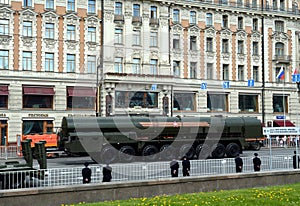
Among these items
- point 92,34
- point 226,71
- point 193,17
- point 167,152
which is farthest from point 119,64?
point 167,152

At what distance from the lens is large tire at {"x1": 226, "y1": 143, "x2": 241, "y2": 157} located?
1379 inches

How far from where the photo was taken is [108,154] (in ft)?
102

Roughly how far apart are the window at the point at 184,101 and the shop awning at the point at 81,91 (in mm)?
9762

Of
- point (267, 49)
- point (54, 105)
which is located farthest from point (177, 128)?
point (267, 49)

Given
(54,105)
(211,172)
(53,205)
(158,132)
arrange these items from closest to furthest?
(53,205) → (211,172) → (158,132) → (54,105)

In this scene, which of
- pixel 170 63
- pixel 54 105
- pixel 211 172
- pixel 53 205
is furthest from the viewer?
pixel 170 63

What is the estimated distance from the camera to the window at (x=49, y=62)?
45.2 m

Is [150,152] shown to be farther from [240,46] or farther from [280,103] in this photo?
[280,103]

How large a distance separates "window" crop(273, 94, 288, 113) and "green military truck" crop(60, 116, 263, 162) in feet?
69.3

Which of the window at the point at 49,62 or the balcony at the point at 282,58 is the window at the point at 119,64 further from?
the balcony at the point at 282,58

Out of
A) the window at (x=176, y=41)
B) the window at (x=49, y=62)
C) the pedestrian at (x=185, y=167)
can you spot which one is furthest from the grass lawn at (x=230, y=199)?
the window at (x=176, y=41)

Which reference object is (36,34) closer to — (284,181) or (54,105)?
(54,105)

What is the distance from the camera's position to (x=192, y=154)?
34.1m

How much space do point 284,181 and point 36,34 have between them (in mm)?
31457
